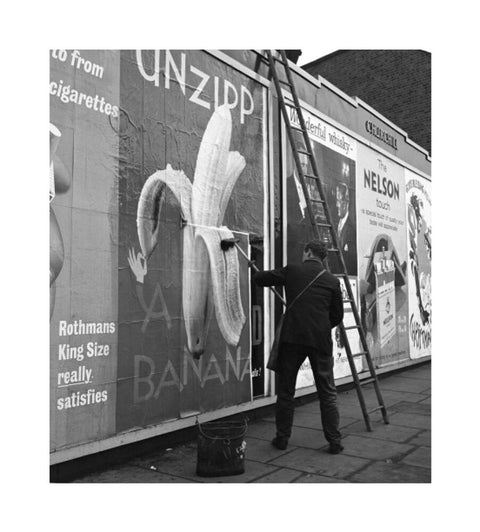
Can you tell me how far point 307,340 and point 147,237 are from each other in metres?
1.74

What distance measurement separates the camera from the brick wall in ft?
52.6

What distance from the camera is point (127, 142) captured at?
4680 millimetres

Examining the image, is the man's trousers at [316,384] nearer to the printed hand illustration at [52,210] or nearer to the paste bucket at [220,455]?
the paste bucket at [220,455]

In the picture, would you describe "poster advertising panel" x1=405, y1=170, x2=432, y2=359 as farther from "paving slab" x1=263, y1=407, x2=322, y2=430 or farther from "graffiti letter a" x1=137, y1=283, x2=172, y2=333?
"graffiti letter a" x1=137, y1=283, x2=172, y2=333

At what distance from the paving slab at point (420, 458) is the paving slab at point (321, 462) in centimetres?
41

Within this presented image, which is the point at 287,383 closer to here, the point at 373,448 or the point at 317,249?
the point at 373,448

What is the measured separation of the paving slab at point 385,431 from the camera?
5418mm

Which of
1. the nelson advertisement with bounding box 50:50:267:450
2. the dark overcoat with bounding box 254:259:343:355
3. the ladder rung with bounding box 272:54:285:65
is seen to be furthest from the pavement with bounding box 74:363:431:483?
the ladder rung with bounding box 272:54:285:65

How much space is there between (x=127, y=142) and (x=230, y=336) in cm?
239

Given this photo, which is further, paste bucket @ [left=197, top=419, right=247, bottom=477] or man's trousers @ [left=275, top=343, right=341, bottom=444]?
man's trousers @ [left=275, top=343, right=341, bottom=444]

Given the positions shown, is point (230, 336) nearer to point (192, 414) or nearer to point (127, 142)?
point (192, 414)

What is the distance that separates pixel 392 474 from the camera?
4.29 meters

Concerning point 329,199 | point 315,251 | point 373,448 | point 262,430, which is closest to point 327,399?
point 373,448

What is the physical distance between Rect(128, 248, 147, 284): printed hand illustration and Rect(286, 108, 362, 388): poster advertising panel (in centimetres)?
267
